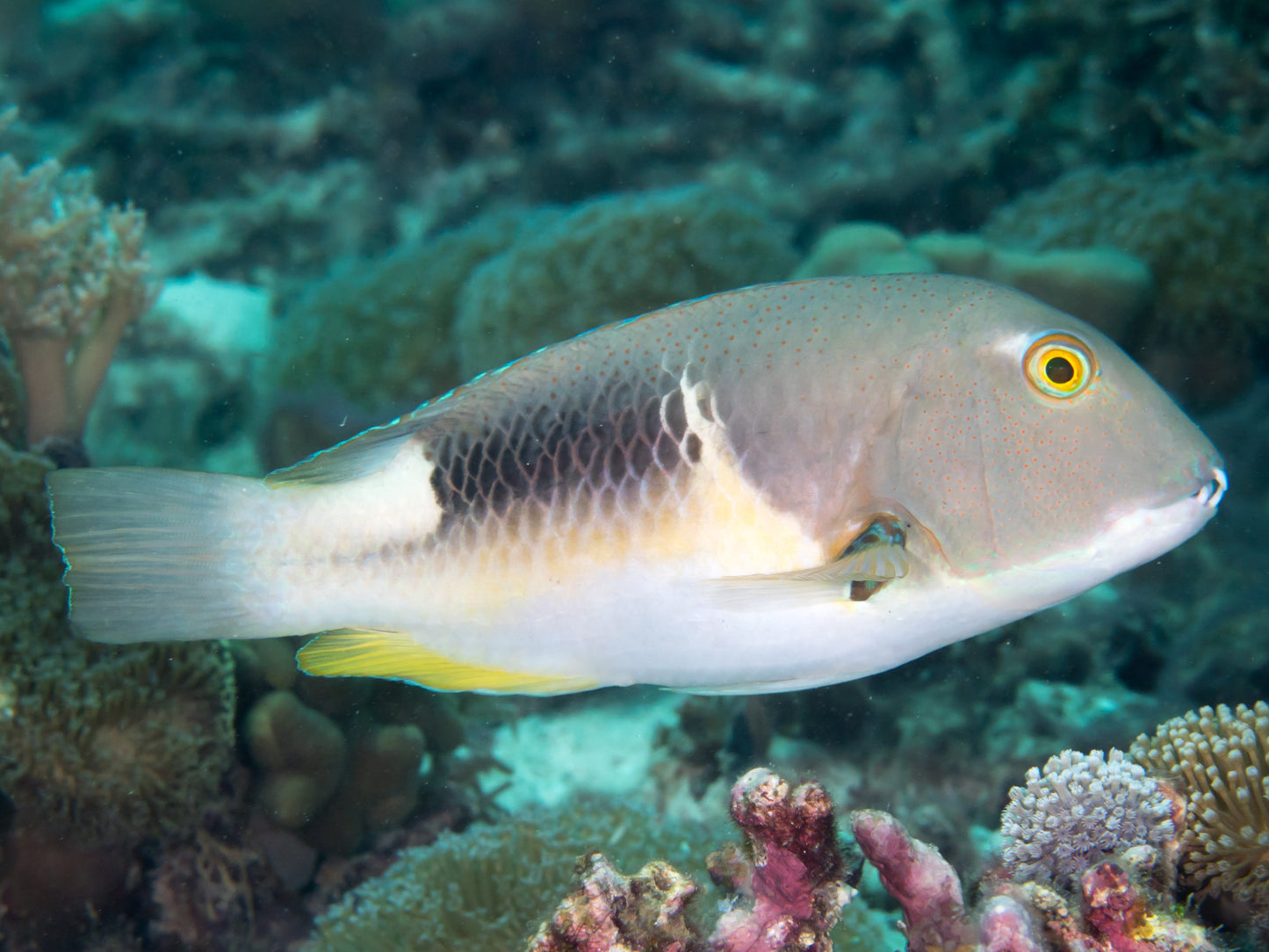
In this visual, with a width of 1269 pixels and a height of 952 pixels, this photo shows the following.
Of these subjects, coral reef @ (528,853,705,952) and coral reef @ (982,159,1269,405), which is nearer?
coral reef @ (528,853,705,952)

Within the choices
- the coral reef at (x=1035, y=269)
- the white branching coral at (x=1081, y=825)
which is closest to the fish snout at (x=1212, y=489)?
the white branching coral at (x=1081, y=825)

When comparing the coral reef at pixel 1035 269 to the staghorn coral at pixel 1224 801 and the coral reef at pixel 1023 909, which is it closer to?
the staghorn coral at pixel 1224 801

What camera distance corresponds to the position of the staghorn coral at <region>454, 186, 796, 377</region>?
19.2 ft

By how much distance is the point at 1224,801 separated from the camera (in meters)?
2.42

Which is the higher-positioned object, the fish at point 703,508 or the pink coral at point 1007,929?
the fish at point 703,508

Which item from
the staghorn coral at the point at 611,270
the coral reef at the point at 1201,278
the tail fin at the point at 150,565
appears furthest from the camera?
the coral reef at the point at 1201,278

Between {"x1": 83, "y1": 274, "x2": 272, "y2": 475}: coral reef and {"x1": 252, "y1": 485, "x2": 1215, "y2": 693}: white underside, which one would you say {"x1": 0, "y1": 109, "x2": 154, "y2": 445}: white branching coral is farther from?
{"x1": 252, "y1": 485, "x2": 1215, "y2": 693}: white underside

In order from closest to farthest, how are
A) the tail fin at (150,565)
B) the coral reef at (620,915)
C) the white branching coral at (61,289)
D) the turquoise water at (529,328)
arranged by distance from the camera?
the coral reef at (620,915) < the tail fin at (150,565) < the turquoise water at (529,328) < the white branching coral at (61,289)

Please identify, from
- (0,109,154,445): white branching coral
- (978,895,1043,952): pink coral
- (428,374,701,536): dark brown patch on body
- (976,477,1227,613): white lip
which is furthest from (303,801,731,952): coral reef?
(0,109,154,445): white branching coral

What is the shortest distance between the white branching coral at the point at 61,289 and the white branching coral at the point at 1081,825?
5789mm

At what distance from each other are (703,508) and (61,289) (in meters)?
5.26

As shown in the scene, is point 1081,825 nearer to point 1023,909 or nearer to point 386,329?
point 1023,909

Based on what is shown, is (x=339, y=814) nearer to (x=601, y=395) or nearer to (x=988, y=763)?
(x=601, y=395)

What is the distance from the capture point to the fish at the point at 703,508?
2.04 metres
